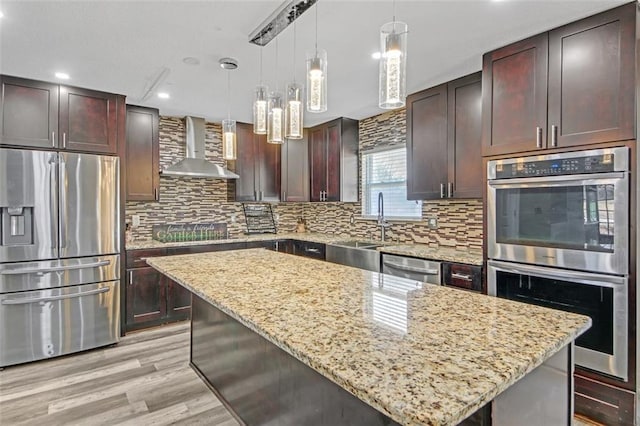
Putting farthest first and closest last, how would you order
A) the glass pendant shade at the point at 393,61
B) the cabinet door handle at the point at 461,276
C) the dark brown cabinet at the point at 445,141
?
the dark brown cabinet at the point at 445,141 → the cabinet door handle at the point at 461,276 → the glass pendant shade at the point at 393,61

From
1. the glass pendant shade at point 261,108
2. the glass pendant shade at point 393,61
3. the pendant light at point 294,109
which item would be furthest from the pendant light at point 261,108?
the glass pendant shade at point 393,61

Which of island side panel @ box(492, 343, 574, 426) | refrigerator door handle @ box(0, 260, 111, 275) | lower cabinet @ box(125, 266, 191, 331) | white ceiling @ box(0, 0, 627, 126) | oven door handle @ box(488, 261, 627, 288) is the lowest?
lower cabinet @ box(125, 266, 191, 331)

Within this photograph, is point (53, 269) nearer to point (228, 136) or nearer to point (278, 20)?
point (228, 136)

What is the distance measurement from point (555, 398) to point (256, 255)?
2068 millimetres

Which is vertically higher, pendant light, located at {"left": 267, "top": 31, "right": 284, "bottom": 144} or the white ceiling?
the white ceiling

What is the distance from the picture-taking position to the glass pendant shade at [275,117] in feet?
6.54

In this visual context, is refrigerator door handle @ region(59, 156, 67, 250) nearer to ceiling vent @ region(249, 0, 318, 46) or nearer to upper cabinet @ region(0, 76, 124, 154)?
upper cabinet @ region(0, 76, 124, 154)

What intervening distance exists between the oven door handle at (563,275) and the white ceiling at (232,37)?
61.5 inches

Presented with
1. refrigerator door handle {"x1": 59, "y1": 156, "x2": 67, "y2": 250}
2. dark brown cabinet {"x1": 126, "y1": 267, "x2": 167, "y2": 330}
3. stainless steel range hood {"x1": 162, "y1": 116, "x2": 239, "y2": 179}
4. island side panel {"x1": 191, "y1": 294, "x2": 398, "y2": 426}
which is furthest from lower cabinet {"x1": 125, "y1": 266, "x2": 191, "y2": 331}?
island side panel {"x1": 191, "y1": 294, "x2": 398, "y2": 426}

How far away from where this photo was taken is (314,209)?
18.0 ft

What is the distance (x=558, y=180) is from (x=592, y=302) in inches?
30.3

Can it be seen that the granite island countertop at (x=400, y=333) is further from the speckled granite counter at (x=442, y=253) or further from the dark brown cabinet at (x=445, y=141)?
the dark brown cabinet at (x=445, y=141)

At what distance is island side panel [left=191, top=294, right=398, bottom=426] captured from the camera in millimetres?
1265

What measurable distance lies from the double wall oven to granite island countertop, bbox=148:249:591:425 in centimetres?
100
